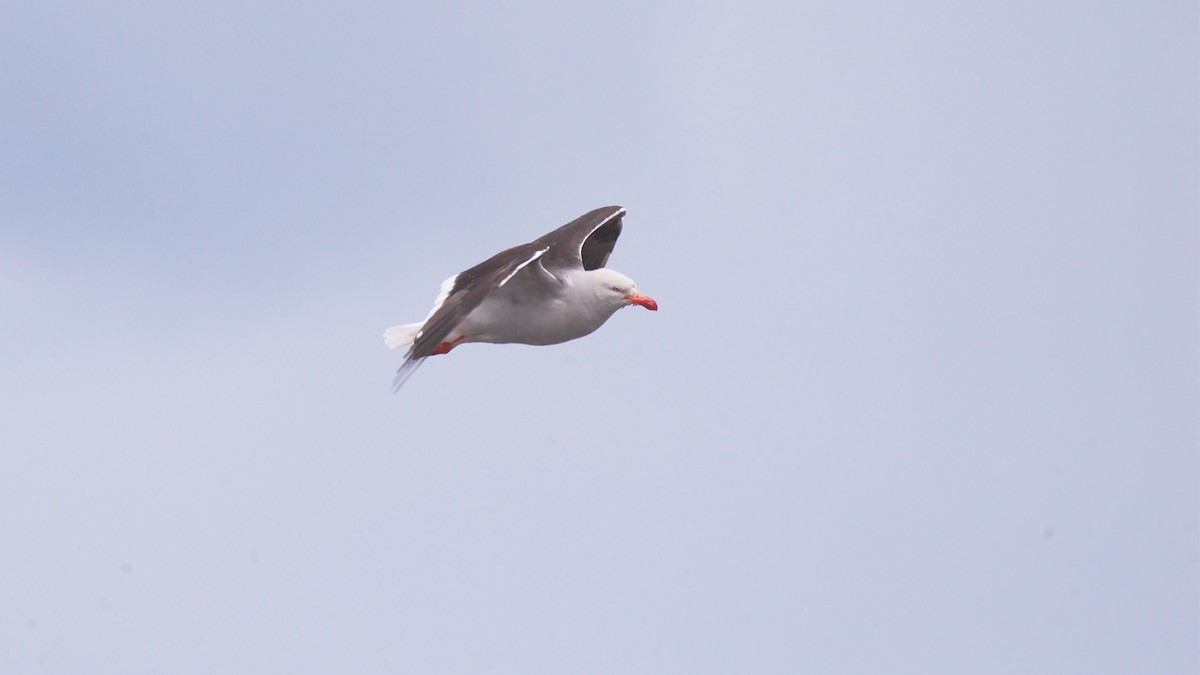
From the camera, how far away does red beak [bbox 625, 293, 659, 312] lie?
22469 millimetres

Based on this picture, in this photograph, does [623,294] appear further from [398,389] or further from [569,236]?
[398,389]

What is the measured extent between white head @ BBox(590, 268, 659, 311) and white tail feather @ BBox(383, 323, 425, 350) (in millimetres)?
2342

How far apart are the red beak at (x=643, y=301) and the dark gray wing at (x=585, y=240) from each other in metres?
0.77

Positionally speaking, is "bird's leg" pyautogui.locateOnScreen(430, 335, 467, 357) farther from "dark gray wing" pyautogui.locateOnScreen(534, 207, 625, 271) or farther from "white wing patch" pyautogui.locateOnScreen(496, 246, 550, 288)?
"white wing patch" pyautogui.locateOnScreen(496, 246, 550, 288)

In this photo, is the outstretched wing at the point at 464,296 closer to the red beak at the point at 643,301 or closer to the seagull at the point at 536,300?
the seagull at the point at 536,300

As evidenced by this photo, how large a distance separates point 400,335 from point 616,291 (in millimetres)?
2811

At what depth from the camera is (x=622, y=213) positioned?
25.3 m

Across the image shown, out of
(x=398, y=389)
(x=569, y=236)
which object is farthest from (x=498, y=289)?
(x=398, y=389)

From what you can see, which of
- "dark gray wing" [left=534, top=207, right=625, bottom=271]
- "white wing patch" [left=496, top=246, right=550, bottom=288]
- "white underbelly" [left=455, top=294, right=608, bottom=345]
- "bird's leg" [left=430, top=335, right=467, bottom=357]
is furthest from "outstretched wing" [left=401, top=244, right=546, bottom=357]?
"dark gray wing" [left=534, top=207, right=625, bottom=271]

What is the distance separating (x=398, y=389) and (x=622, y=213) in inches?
308

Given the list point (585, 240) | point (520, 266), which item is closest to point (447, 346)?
point (520, 266)

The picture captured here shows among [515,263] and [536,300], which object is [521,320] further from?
[515,263]

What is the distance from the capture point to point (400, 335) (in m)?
22.6

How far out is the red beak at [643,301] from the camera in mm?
22469
